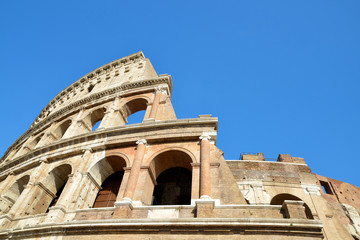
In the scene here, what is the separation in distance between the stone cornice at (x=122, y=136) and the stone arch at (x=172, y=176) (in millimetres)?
770

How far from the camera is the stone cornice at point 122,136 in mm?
9945

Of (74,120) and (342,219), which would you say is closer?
(342,219)

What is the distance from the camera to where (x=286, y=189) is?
1166cm

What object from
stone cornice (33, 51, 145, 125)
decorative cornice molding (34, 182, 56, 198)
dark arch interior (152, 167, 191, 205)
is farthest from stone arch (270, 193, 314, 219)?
stone cornice (33, 51, 145, 125)

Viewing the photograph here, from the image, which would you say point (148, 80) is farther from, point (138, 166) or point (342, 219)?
point (342, 219)

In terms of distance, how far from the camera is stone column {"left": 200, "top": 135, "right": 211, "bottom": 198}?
776cm

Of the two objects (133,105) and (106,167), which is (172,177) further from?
(133,105)

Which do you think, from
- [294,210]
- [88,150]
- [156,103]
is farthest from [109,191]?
[294,210]

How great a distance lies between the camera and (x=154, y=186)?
32.5 ft

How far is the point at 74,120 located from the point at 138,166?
766 cm

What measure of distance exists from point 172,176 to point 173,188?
576 mm

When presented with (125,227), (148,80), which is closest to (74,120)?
(148,80)

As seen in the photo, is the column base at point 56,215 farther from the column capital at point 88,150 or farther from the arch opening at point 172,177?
the arch opening at point 172,177

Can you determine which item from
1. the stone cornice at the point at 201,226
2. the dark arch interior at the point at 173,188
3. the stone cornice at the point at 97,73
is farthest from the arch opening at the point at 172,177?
the stone cornice at the point at 97,73
